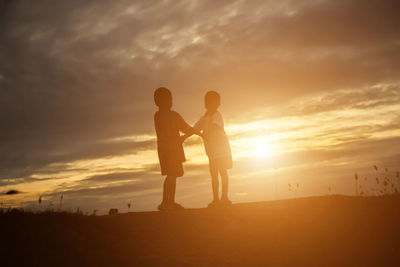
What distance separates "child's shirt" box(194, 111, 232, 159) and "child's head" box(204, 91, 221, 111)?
19 centimetres

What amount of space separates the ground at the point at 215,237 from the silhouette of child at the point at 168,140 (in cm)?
102

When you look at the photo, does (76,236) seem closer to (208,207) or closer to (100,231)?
(100,231)

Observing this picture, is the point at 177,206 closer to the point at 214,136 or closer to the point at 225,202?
the point at 225,202

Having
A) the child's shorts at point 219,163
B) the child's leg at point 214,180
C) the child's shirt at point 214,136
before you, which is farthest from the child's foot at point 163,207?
the child's shirt at point 214,136

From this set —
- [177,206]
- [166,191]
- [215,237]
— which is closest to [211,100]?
[166,191]

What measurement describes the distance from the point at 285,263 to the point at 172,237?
2.27 meters

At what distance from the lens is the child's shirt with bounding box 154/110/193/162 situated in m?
9.82

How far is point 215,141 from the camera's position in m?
10.3

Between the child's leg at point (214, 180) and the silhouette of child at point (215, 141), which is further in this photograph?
the silhouette of child at point (215, 141)

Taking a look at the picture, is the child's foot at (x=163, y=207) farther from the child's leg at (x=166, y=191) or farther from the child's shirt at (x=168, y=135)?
the child's shirt at (x=168, y=135)

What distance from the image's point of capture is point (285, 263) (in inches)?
256

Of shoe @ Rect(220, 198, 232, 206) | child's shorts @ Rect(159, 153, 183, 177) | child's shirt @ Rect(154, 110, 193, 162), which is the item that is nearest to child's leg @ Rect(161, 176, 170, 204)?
child's shorts @ Rect(159, 153, 183, 177)

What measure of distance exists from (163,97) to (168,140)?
115 cm

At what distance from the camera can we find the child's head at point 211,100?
10281 mm
